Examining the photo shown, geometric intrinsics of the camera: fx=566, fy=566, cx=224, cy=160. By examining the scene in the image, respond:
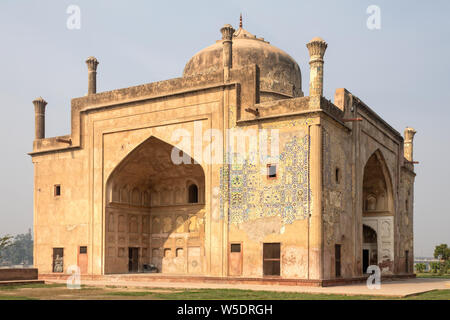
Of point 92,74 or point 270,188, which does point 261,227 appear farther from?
point 92,74

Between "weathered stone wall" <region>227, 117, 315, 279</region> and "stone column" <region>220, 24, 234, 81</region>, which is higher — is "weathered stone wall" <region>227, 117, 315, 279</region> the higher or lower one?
the lower one

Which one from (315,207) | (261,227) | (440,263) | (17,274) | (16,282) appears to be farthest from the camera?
(440,263)

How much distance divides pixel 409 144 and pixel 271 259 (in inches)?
529

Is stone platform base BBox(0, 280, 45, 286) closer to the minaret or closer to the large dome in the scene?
the minaret

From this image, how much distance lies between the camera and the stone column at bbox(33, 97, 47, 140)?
22906 millimetres

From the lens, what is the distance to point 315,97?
16422 mm

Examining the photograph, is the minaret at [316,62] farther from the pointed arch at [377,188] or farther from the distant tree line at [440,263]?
the distant tree line at [440,263]

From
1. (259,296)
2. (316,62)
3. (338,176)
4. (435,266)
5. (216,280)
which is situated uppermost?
(316,62)

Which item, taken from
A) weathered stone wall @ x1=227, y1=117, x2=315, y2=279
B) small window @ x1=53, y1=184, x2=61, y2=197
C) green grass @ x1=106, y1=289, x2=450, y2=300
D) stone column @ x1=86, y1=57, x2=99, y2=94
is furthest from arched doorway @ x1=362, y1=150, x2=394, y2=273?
small window @ x1=53, y1=184, x2=61, y2=197

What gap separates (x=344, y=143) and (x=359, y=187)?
1861mm

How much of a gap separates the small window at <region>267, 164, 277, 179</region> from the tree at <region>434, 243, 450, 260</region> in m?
23.7

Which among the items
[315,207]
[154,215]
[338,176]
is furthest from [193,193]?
[315,207]

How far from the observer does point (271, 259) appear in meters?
16.7
